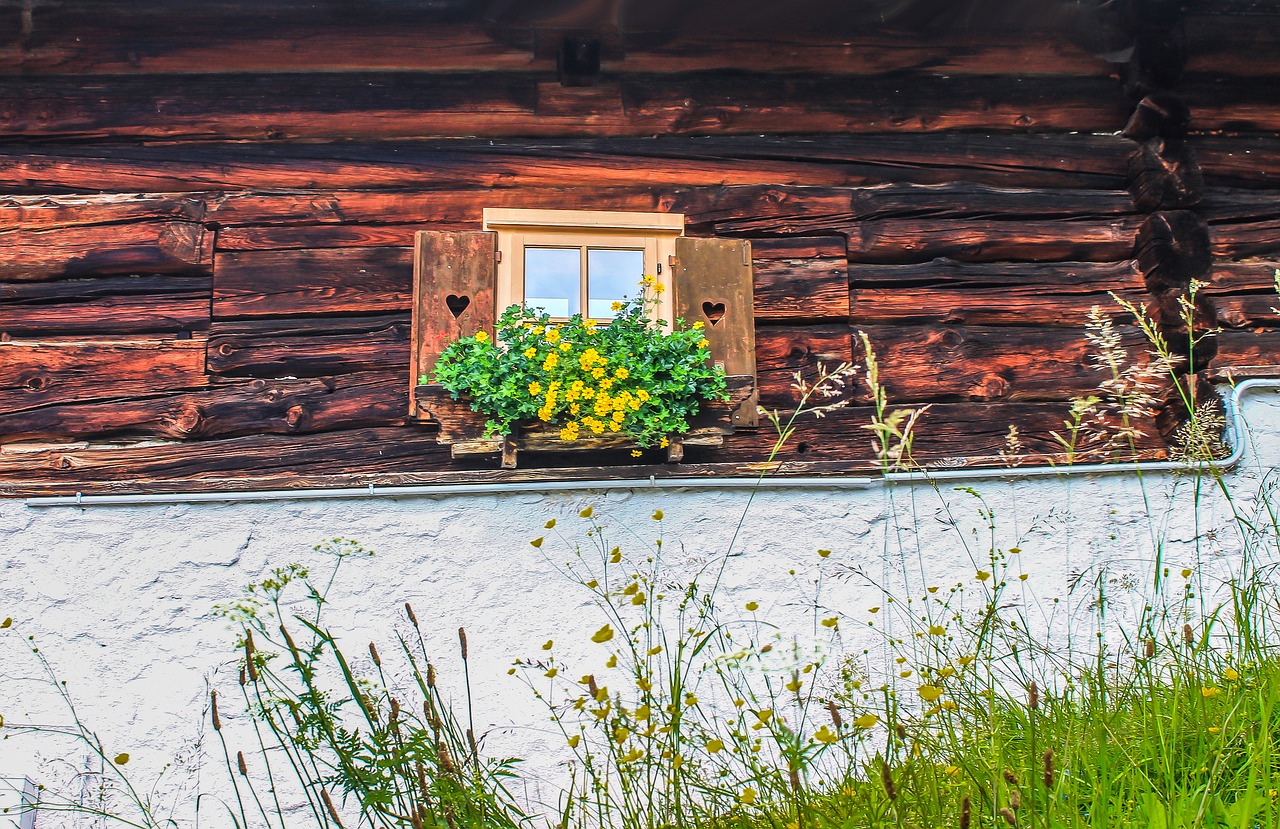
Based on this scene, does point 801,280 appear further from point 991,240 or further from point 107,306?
point 107,306

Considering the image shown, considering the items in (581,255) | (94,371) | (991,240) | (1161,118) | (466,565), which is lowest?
(466,565)

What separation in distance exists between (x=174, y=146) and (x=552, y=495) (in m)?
2.37

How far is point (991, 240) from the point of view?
4.55 metres

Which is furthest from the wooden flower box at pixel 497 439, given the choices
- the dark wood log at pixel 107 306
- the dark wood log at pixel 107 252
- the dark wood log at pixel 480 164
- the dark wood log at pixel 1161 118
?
the dark wood log at pixel 1161 118

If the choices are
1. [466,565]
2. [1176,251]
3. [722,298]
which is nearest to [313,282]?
[466,565]

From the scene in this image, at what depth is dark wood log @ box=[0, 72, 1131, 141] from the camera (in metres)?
4.44

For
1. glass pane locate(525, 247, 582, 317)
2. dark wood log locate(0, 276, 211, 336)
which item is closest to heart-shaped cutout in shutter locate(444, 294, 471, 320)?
glass pane locate(525, 247, 582, 317)

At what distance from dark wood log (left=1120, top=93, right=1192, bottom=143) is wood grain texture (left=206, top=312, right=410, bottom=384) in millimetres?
3471

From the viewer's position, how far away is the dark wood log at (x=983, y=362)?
4.36m

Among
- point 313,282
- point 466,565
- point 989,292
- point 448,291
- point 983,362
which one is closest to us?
point 466,565

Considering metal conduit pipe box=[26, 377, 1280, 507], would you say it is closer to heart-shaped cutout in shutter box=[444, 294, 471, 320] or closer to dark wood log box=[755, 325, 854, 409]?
dark wood log box=[755, 325, 854, 409]

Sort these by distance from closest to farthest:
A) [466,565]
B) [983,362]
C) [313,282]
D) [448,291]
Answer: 1. [466,565]
2. [448,291]
3. [313,282]
4. [983,362]

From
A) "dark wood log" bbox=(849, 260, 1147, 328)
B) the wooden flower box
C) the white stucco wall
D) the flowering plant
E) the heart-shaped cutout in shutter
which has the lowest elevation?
the white stucco wall

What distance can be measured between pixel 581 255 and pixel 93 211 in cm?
213
